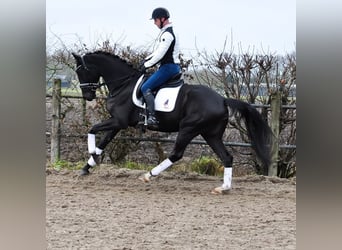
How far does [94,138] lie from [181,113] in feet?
3.52

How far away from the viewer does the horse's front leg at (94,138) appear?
570 cm

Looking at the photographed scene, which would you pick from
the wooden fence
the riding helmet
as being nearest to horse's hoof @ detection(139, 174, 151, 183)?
the wooden fence

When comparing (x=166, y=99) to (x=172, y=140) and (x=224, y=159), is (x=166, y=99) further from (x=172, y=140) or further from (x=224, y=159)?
(x=172, y=140)

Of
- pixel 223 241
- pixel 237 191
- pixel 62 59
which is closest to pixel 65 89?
pixel 62 59

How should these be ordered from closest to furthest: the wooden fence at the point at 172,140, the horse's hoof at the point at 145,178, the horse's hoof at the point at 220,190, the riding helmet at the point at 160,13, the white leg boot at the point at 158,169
A: the riding helmet at the point at 160,13 < the horse's hoof at the point at 220,190 < the white leg boot at the point at 158,169 < the horse's hoof at the point at 145,178 < the wooden fence at the point at 172,140

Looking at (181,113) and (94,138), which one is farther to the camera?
(94,138)

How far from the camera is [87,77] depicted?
18.8ft

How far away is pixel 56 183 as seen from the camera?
5645 millimetres

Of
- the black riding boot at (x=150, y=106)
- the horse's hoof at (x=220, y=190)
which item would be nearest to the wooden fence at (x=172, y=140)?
the horse's hoof at (x=220, y=190)

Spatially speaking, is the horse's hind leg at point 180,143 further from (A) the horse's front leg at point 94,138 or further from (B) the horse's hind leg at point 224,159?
(A) the horse's front leg at point 94,138

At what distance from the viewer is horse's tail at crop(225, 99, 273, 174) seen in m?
5.32

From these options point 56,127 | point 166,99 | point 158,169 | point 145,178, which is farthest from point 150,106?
point 56,127

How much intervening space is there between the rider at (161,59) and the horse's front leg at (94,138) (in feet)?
1.57
